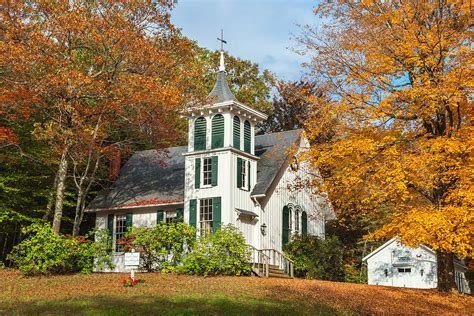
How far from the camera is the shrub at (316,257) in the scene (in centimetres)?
2515

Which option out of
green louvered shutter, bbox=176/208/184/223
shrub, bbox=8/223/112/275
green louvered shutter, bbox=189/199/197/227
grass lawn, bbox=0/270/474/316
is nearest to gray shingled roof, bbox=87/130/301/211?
green louvered shutter, bbox=176/208/184/223

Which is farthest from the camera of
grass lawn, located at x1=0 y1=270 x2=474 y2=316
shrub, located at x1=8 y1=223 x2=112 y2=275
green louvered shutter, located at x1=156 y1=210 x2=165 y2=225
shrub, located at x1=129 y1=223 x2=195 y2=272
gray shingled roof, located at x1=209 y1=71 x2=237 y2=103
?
green louvered shutter, located at x1=156 y1=210 x2=165 y2=225

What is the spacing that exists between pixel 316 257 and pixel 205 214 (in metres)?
5.40

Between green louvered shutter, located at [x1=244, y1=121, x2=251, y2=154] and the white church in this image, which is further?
green louvered shutter, located at [x1=244, y1=121, x2=251, y2=154]

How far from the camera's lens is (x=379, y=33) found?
59.9 ft

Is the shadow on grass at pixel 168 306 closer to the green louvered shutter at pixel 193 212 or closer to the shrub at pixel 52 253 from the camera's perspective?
the shrub at pixel 52 253

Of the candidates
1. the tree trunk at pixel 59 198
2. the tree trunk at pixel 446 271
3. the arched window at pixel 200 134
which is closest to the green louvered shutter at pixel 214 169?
the arched window at pixel 200 134

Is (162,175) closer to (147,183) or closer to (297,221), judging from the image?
(147,183)

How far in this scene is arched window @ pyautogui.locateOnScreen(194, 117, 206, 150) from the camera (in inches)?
1001

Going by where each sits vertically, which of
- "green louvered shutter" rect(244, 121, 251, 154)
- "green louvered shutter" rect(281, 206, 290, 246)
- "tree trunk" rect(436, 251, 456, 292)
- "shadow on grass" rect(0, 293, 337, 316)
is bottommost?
"shadow on grass" rect(0, 293, 337, 316)

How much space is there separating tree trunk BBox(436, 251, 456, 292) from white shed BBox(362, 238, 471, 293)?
24.3 ft

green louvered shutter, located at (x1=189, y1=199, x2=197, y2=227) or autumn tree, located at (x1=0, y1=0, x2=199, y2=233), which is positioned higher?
autumn tree, located at (x1=0, y1=0, x2=199, y2=233)

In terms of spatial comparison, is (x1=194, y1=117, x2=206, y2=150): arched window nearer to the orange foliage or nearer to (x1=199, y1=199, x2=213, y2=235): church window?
(x1=199, y1=199, x2=213, y2=235): church window

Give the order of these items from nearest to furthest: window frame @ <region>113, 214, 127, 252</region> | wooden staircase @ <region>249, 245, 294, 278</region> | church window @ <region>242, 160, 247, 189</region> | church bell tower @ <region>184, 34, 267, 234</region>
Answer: wooden staircase @ <region>249, 245, 294, 278</region> < church bell tower @ <region>184, 34, 267, 234</region> < church window @ <region>242, 160, 247, 189</region> < window frame @ <region>113, 214, 127, 252</region>
